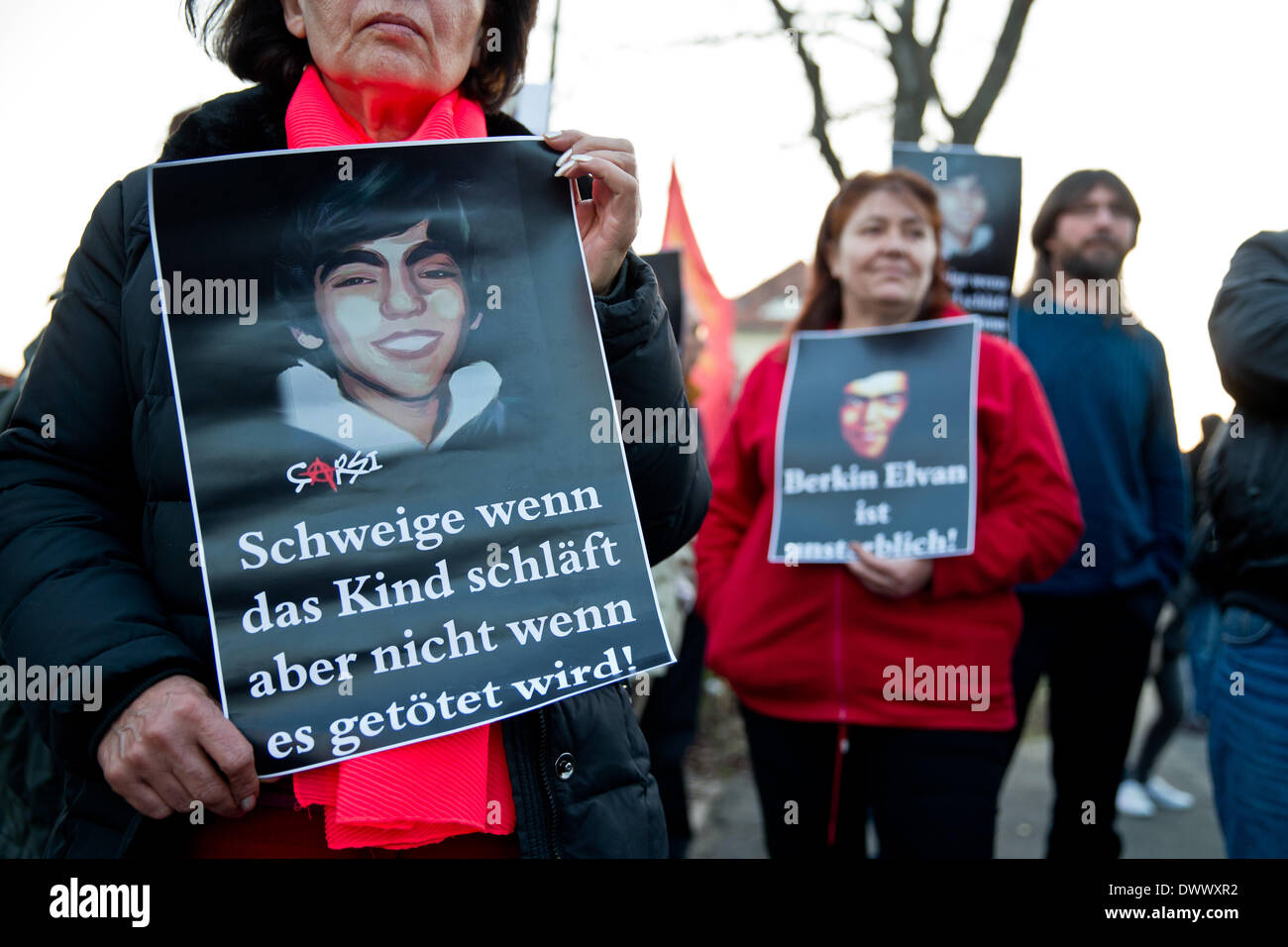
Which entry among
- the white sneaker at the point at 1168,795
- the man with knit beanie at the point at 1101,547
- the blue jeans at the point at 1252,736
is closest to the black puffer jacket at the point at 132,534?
the blue jeans at the point at 1252,736

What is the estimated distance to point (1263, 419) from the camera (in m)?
2.20

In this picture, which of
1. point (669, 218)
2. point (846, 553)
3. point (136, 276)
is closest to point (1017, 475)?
point (846, 553)

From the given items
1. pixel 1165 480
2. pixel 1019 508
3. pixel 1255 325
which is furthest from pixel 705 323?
pixel 1255 325

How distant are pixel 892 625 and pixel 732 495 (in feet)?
1.91

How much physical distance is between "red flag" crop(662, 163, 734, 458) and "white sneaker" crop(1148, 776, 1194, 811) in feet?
9.59

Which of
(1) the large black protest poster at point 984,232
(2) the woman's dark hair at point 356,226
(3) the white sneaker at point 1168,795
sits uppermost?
(1) the large black protest poster at point 984,232

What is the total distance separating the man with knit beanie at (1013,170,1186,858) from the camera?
3334mm

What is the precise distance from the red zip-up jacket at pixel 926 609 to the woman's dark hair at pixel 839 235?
234 mm

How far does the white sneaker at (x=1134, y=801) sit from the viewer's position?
17.2ft

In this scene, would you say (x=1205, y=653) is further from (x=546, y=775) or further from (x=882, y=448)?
(x=546, y=775)

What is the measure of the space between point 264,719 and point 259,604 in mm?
142

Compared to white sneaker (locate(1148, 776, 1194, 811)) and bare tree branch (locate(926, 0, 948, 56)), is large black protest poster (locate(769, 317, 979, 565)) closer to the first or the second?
white sneaker (locate(1148, 776, 1194, 811))

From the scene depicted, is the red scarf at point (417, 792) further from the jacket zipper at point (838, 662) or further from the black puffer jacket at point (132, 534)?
the jacket zipper at point (838, 662)

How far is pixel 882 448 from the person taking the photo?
102 inches
